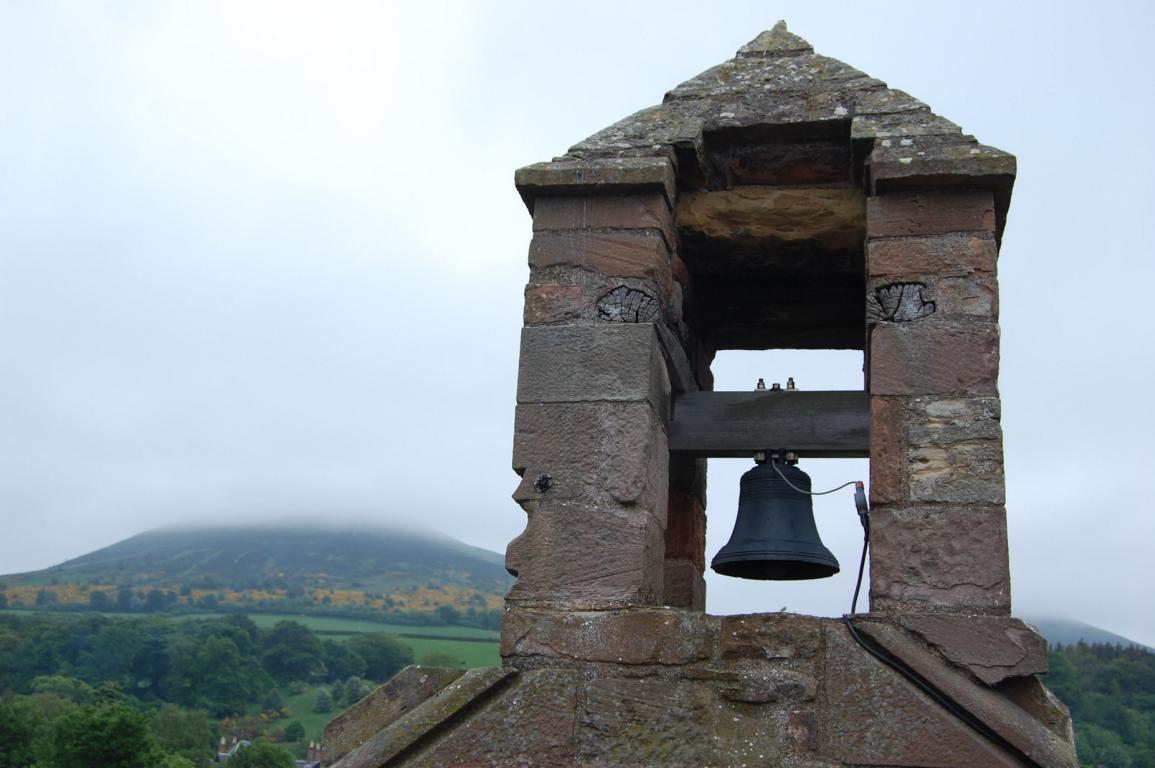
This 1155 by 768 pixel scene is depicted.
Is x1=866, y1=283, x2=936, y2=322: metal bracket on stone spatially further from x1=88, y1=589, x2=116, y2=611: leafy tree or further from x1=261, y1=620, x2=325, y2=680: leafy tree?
x1=88, y1=589, x2=116, y2=611: leafy tree

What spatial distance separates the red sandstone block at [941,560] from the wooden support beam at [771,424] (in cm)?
65

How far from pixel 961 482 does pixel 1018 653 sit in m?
0.57

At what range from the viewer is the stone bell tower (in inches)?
149

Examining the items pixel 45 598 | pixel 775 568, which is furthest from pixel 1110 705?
pixel 45 598

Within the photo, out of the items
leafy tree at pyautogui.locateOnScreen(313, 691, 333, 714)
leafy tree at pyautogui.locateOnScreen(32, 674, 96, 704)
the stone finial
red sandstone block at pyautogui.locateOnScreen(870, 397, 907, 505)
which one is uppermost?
the stone finial

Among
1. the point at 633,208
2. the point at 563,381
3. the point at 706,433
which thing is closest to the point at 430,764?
the point at 563,381

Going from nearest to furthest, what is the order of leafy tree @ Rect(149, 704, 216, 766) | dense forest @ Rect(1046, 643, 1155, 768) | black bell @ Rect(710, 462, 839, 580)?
black bell @ Rect(710, 462, 839, 580) → dense forest @ Rect(1046, 643, 1155, 768) → leafy tree @ Rect(149, 704, 216, 766)

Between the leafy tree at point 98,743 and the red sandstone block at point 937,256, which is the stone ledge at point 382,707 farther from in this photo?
the leafy tree at point 98,743

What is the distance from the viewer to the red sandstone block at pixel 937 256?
4316mm

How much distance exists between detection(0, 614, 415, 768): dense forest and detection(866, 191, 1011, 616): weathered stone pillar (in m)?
34.5

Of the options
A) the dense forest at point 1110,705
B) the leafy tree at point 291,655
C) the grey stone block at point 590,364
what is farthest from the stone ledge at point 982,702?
the leafy tree at point 291,655

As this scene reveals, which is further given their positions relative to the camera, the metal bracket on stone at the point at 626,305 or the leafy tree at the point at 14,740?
the leafy tree at the point at 14,740

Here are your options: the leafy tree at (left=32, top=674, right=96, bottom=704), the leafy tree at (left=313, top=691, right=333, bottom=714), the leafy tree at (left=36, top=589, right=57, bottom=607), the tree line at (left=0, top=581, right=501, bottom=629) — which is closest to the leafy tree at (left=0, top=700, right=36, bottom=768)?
the leafy tree at (left=32, top=674, right=96, bottom=704)

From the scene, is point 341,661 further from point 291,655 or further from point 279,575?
point 279,575
